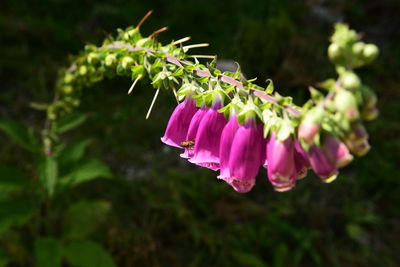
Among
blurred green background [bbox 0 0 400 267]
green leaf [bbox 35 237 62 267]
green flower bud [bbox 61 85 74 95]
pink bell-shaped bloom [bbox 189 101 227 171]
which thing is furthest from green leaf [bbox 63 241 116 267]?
pink bell-shaped bloom [bbox 189 101 227 171]

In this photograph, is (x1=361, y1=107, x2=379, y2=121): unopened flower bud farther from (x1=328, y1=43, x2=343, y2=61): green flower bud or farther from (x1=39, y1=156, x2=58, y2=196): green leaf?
(x1=39, y1=156, x2=58, y2=196): green leaf

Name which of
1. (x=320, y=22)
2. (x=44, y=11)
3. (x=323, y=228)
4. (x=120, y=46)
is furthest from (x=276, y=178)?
(x=320, y=22)

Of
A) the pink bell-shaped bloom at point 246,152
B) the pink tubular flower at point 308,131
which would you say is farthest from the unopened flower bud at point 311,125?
the pink bell-shaped bloom at point 246,152

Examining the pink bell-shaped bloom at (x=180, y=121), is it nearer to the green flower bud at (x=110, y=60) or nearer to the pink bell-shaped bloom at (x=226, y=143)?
the pink bell-shaped bloom at (x=226, y=143)

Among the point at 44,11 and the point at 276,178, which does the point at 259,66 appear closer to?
the point at 44,11

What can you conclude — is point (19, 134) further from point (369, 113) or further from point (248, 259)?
point (369, 113)
